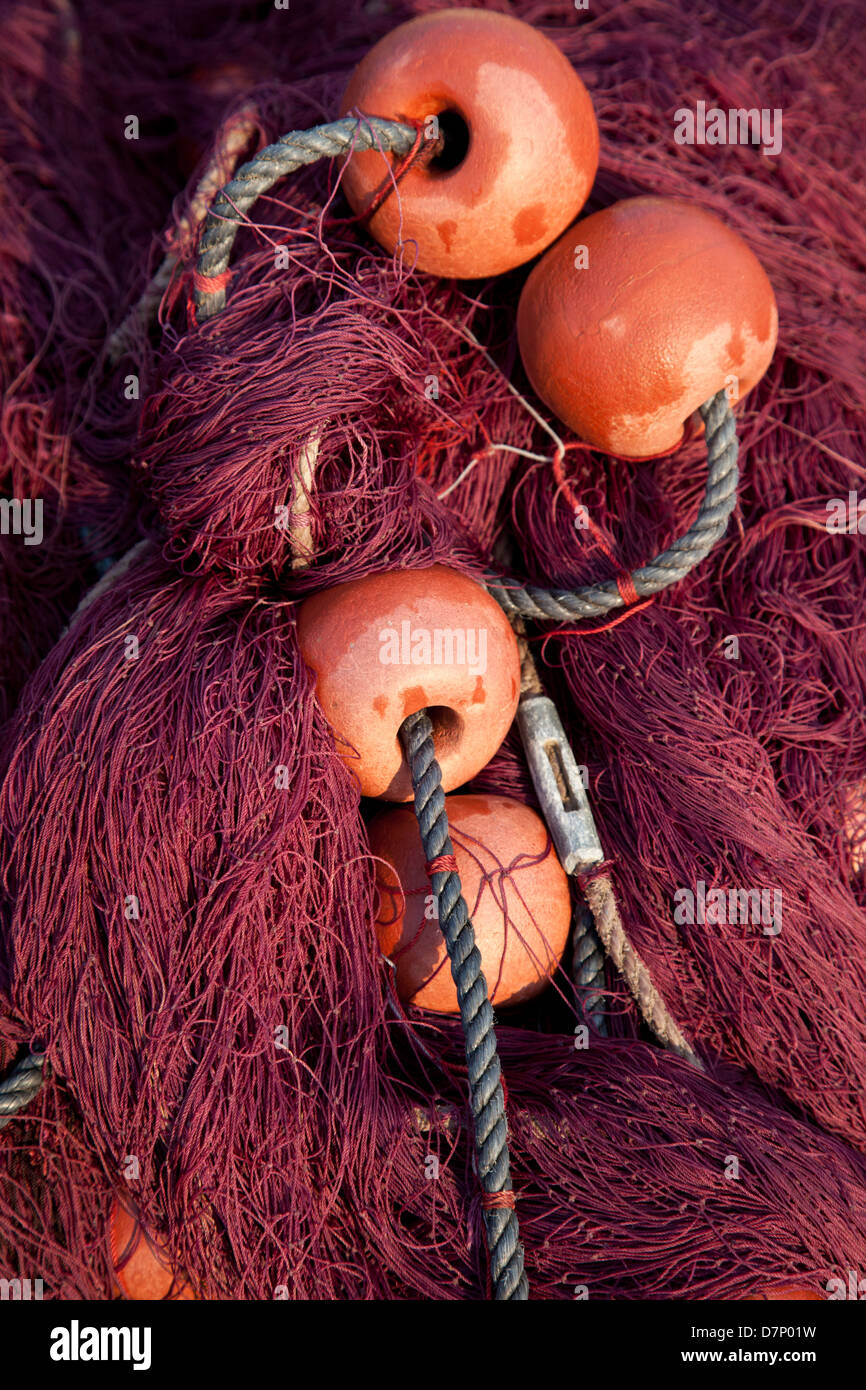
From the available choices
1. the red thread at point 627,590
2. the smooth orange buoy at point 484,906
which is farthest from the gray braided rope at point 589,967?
the red thread at point 627,590

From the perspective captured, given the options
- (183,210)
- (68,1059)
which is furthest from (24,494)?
(68,1059)

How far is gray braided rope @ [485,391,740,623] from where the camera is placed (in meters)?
1.71

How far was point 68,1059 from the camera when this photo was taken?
1.52m

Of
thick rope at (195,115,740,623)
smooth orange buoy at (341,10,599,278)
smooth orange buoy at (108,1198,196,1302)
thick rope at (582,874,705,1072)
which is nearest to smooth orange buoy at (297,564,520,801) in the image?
thick rope at (195,115,740,623)

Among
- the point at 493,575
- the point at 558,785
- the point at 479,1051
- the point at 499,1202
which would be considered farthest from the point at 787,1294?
the point at 493,575

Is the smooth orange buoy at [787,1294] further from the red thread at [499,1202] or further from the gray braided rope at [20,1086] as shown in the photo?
the gray braided rope at [20,1086]

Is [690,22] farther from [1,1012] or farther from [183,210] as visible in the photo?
[1,1012]

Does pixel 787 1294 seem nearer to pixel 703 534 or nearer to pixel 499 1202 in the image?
pixel 499 1202

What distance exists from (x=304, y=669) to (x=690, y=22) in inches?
71.7

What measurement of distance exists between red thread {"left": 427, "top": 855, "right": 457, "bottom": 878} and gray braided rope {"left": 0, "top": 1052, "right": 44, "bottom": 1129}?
2.27 feet

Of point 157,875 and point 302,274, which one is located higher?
point 302,274

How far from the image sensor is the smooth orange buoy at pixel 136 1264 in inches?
60.8

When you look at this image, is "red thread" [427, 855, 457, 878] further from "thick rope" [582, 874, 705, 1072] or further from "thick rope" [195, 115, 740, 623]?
"thick rope" [195, 115, 740, 623]

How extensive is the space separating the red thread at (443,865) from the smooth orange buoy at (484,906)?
0.11 meters
